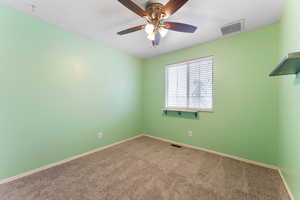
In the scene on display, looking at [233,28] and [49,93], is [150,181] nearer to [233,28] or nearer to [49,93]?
[49,93]

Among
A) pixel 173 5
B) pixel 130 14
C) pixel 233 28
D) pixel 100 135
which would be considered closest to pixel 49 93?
pixel 100 135

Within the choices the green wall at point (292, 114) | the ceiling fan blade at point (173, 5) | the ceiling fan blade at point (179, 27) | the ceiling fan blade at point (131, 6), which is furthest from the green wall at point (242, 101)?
the ceiling fan blade at point (131, 6)

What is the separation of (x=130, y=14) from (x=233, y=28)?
1.77 metres

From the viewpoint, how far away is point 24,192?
1450 millimetres

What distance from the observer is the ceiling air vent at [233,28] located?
1.94 meters

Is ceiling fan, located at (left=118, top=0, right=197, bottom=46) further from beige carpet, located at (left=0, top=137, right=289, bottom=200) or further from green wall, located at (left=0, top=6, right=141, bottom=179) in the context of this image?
beige carpet, located at (left=0, top=137, right=289, bottom=200)

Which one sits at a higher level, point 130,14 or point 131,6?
point 130,14

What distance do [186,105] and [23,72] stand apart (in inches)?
123

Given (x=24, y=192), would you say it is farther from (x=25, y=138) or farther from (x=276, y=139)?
(x=276, y=139)

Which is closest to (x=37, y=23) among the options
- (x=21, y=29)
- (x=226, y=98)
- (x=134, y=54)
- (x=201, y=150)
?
(x=21, y=29)

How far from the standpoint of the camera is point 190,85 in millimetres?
2918

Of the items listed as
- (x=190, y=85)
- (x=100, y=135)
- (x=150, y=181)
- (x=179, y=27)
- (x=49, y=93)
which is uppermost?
(x=179, y=27)

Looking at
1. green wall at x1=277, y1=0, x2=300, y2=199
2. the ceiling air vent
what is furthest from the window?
green wall at x1=277, y1=0, x2=300, y2=199

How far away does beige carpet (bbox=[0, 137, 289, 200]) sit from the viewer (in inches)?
55.9
